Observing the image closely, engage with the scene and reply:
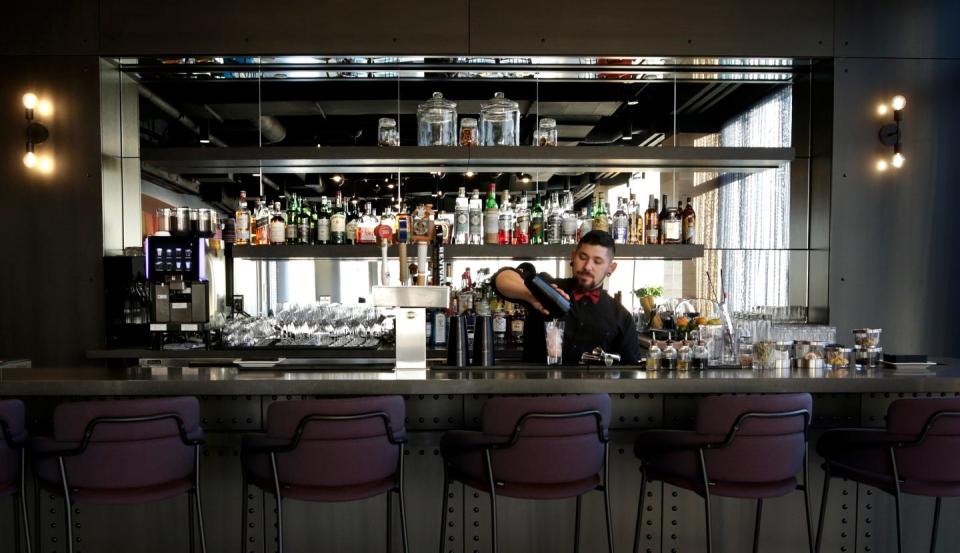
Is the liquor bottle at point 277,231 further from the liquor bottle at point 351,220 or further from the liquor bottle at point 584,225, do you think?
the liquor bottle at point 584,225

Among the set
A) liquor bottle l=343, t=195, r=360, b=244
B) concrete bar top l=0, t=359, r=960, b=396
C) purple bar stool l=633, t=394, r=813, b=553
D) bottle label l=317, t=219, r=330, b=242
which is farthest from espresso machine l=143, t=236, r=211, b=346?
purple bar stool l=633, t=394, r=813, b=553

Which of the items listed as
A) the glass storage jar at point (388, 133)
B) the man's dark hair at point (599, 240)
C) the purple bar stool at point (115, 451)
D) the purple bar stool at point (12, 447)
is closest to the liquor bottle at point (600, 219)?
the man's dark hair at point (599, 240)

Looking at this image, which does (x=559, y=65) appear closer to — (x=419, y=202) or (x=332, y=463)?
(x=419, y=202)

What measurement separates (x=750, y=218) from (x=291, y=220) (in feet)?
11.2

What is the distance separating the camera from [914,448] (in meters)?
2.42

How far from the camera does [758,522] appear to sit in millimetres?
2586

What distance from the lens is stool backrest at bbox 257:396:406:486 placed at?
224 cm

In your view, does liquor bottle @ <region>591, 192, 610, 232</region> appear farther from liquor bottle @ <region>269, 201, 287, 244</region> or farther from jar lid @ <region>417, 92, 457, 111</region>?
liquor bottle @ <region>269, 201, 287, 244</region>

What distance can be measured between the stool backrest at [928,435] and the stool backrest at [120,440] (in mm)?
2504

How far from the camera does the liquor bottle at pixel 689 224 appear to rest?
4805 millimetres

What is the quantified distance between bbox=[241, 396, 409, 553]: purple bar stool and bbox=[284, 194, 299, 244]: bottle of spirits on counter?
2641 mm

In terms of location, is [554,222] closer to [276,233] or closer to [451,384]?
[276,233]

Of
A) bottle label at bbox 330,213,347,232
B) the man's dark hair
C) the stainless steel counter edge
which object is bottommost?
the stainless steel counter edge

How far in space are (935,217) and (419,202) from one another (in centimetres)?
357
